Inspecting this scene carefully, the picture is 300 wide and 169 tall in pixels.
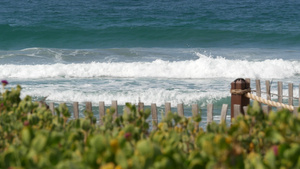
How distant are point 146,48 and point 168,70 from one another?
887cm

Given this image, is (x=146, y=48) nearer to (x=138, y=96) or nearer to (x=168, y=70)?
(x=168, y=70)

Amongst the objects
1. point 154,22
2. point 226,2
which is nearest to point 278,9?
point 226,2

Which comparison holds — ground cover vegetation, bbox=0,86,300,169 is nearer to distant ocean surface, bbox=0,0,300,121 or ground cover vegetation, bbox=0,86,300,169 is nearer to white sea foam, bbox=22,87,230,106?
distant ocean surface, bbox=0,0,300,121

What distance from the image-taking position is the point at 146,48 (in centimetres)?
2352

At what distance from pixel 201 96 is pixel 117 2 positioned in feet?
82.7

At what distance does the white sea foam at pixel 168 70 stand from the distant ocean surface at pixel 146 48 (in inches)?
1.4

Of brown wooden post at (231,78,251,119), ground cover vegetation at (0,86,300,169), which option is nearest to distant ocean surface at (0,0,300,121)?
brown wooden post at (231,78,251,119)

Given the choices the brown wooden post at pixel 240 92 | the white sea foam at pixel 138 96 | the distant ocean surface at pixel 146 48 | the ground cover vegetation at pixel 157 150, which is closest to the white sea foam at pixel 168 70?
the distant ocean surface at pixel 146 48

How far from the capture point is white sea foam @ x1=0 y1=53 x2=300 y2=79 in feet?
47.2

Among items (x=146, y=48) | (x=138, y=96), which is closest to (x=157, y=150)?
(x=138, y=96)

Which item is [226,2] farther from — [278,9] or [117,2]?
[117,2]

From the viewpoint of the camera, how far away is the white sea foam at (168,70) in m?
14.4

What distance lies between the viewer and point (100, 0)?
114 ft

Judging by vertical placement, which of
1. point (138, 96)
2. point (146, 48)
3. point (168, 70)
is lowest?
point (138, 96)
